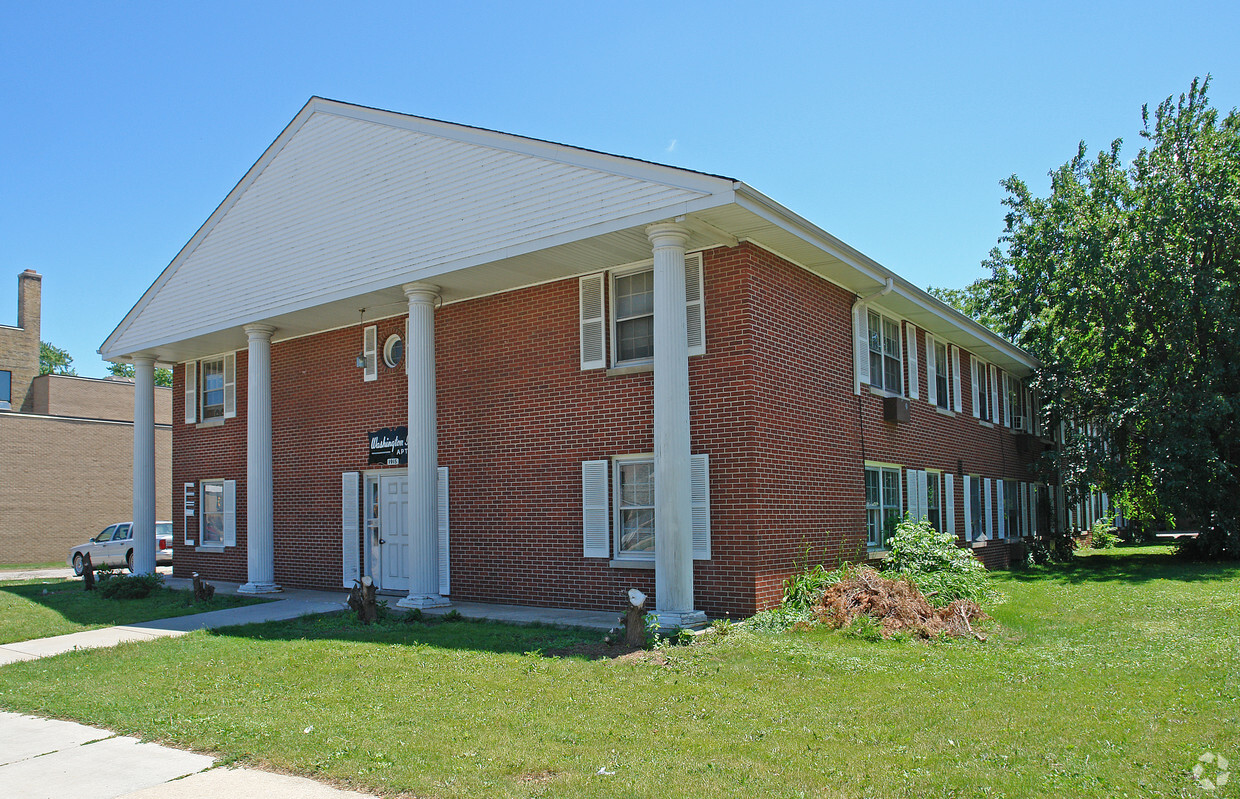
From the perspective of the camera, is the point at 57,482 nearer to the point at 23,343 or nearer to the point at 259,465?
the point at 23,343

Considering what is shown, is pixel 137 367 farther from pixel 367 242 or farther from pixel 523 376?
pixel 523 376

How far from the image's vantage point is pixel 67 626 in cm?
1308

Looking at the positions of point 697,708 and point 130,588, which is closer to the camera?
point 697,708

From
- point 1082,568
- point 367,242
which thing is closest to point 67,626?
point 367,242

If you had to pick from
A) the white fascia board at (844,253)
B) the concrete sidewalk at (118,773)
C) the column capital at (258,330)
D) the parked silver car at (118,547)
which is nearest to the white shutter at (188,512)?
the column capital at (258,330)

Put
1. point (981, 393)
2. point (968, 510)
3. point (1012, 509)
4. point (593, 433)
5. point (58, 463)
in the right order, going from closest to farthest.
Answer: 1. point (593, 433)
2. point (968, 510)
3. point (981, 393)
4. point (1012, 509)
5. point (58, 463)

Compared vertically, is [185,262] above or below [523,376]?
above

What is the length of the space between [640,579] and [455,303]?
5.61 meters

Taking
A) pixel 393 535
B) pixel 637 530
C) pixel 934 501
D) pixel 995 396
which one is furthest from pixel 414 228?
pixel 995 396

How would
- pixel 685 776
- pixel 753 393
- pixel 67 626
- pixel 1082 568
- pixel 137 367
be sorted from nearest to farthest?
1. pixel 685 776
2. pixel 753 393
3. pixel 67 626
4. pixel 137 367
5. pixel 1082 568

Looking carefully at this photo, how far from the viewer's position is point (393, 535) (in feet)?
52.0

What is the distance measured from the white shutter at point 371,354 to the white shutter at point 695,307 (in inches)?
265

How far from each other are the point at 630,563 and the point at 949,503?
29.3ft

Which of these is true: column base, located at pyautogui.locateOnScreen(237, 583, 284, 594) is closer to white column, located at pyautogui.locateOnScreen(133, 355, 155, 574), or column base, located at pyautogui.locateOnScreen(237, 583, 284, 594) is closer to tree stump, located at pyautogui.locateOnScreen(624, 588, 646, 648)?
white column, located at pyautogui.locateOnScreen(133, 355, 155, 574)
